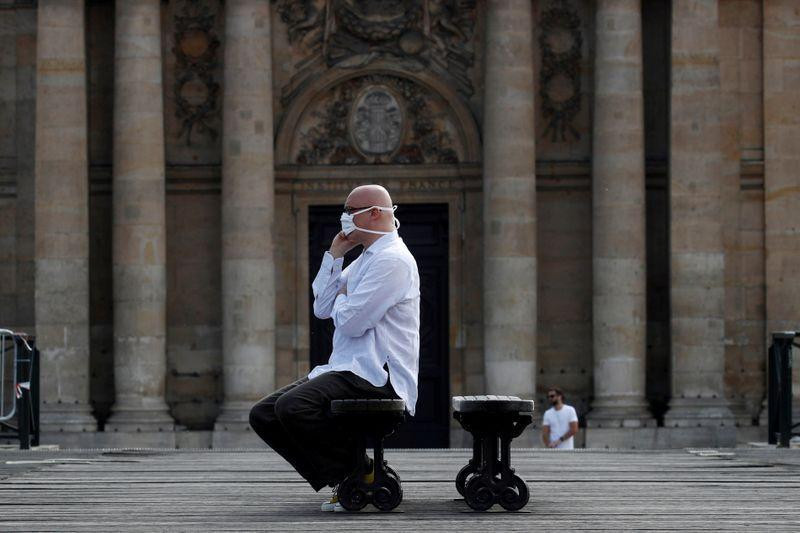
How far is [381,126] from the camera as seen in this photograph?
30.5m

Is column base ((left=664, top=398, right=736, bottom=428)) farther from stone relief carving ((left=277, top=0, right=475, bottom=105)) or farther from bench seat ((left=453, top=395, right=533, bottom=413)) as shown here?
bench seat ((left=453, top=395, right=533, bottom=413))

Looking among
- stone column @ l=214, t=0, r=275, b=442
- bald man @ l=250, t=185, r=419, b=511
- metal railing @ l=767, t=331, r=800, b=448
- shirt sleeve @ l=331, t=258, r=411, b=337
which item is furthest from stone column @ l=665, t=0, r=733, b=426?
shirt sleeve @ l=331, t=258, r=411, b=337

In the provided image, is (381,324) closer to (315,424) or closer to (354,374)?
(354,374)

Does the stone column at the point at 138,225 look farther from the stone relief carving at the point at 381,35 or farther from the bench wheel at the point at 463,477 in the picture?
the bench wheel at the point at 463,477

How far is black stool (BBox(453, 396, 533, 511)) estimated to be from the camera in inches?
482

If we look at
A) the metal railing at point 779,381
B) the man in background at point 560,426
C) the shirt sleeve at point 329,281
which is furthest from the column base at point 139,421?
the shirt sleeve at point 329,281

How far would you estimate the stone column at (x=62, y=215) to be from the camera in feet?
96.4

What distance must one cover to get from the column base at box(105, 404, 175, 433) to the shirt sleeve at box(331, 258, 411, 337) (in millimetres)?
16900

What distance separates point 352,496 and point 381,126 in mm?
18597

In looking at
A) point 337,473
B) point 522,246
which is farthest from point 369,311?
point 522,246

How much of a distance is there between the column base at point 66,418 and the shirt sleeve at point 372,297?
17.1 m

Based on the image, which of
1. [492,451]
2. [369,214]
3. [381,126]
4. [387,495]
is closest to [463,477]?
[492,451]

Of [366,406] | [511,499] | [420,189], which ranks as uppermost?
[420,189]

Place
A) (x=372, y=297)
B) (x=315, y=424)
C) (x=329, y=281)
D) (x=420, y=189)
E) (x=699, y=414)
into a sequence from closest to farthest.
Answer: (x=315, y=424) → (x=372, y=297) → (x=329, y=281) → (x=699, y=414) → (x=420, y=189)
